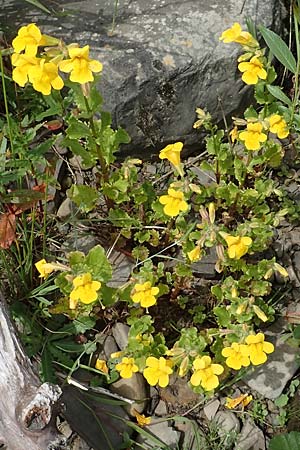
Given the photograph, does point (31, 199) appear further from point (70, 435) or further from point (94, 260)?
point (70, 435)

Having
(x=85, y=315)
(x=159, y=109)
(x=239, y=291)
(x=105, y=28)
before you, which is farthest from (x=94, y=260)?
(x=105, y=28)

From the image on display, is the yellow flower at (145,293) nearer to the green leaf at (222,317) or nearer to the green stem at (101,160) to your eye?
the green leaf at (222,317)

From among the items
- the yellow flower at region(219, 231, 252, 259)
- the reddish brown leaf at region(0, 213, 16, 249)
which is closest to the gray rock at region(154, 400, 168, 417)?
the yellow flower at region(219, 231, 252, 259)

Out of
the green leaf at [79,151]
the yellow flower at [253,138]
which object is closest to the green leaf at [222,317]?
the yellow flower at [253,138]

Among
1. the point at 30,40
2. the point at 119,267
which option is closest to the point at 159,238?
the point at 119,267

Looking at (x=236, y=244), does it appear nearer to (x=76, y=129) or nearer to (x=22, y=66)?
(x=76, y=129)

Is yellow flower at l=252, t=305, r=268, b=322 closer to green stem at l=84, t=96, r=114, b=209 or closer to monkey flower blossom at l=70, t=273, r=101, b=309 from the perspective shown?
monkey flower blossom at l=70, t=273, r=101, b=309

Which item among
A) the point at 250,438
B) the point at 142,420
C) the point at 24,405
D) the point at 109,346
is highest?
the point at 24,405
